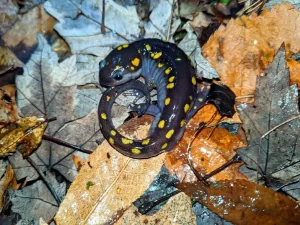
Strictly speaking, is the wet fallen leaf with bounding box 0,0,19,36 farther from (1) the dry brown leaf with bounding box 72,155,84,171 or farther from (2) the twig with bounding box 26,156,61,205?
(1) the dry brown leaf with bounding box 72,155,84,171

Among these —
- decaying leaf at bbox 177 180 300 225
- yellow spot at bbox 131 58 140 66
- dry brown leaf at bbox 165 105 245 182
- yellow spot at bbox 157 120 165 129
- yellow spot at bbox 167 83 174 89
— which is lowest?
decaying leaf at bbox 177 180 300 225

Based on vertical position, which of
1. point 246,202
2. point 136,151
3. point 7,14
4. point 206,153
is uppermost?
point 7,14

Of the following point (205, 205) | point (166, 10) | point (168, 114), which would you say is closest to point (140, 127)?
point (168, 114)

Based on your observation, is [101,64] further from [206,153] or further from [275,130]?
[275,130]

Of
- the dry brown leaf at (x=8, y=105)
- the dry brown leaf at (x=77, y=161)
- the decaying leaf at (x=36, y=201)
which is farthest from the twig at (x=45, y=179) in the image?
the dry brown leaf at (x=8, y=105)

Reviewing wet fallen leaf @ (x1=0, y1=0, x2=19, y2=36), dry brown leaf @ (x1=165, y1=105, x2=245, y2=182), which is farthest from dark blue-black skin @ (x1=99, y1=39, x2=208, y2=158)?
wet fallen leaf @ (x1=0, y1=0, x2=19, y2=36)

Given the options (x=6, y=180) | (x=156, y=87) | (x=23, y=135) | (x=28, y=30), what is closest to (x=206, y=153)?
(x=156, y=87)
